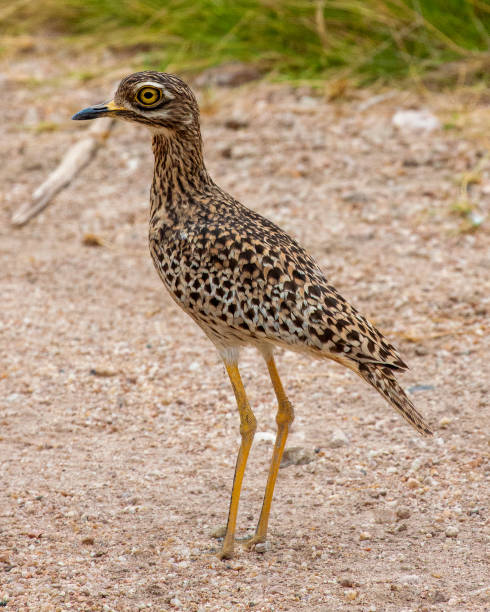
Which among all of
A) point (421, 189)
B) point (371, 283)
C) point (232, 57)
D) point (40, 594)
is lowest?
point (40, 594)

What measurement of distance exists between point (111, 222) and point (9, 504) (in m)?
3.38

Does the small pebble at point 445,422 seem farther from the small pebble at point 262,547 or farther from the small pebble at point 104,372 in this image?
the small pebble at point 104,372

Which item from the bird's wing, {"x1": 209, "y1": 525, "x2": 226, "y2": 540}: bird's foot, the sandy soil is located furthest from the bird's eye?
{"x1": 209, "y1": 525, "x2": 226, "y2": 540}: bird's foot

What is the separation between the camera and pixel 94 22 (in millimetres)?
10195

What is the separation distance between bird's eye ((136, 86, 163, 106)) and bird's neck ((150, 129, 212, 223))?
17 cm

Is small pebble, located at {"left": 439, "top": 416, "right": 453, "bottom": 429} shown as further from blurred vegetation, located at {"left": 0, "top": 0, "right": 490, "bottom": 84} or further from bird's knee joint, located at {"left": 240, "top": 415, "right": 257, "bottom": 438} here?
blurred vegetation, located at {"left": 0, "top": 0, "right": 490, "bottom": 84}

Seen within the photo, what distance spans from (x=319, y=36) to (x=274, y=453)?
5.68 metres

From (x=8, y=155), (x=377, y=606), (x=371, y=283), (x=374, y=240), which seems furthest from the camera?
(x=8, y=155)

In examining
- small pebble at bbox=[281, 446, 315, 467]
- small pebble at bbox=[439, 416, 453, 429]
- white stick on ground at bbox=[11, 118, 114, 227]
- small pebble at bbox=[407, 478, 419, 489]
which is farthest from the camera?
white stick on ground at bbox=[11, 118, 114, 227]

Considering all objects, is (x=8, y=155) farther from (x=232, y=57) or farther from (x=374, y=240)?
(x=374, y=240)

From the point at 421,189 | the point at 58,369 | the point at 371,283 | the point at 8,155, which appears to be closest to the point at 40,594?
the point at 58,369

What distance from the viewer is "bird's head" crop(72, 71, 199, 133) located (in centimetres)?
395

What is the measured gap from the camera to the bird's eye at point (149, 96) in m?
3.95

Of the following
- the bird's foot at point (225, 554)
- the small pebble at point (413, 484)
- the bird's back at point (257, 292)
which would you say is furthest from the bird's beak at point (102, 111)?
the small pebble at point (413, 484)
